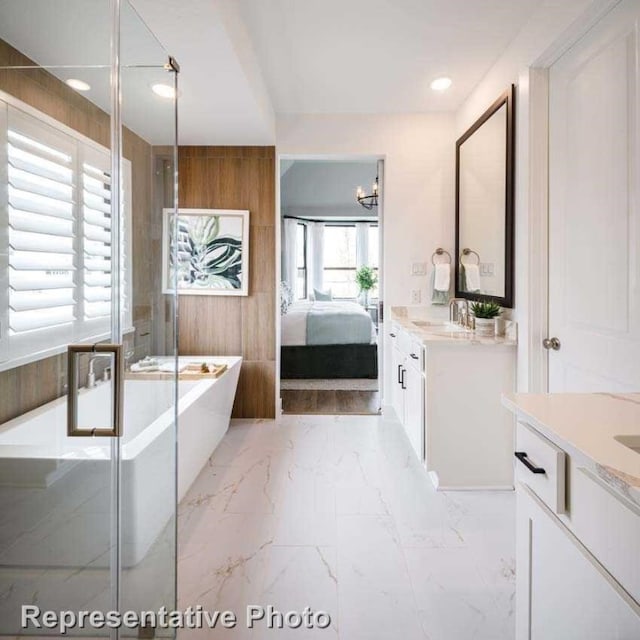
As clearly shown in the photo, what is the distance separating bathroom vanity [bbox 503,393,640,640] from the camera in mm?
758

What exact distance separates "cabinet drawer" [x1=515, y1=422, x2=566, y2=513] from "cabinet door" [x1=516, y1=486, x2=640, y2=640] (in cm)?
4

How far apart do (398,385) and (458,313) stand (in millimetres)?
723

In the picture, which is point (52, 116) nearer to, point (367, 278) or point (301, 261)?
point (301, 261)

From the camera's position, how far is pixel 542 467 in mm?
1019

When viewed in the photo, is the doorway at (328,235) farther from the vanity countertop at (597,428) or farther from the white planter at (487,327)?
the vanity countertop at (597,428)

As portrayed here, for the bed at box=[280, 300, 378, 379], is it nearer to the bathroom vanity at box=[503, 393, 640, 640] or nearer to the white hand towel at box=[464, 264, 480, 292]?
the white hand towel at box=[464, 264, 480, 292]

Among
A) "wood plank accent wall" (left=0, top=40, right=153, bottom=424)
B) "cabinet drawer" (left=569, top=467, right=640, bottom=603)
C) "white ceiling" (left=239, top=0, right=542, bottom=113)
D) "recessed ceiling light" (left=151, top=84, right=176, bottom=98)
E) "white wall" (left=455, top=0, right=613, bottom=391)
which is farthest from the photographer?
"white ceiling" (left=239, top=0, right=542, bottom=113)

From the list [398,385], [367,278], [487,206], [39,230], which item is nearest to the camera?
[39,230]

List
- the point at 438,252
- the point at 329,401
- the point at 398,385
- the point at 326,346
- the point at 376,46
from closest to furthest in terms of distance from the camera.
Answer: the point at 376,46, the point at 398,385, the point at 438,252, the point at 329,401, the point at 326,346

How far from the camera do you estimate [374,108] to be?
3596mm

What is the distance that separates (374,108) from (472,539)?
3086 millimetres

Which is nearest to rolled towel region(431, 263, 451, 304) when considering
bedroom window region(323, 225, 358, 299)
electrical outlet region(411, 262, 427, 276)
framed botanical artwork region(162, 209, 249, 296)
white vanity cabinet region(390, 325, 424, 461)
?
electrical outlet region(411, 262, 427, 276)

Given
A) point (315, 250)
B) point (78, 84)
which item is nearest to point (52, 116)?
point (78, 84)

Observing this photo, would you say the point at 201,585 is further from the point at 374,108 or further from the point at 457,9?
the point at 374,108
